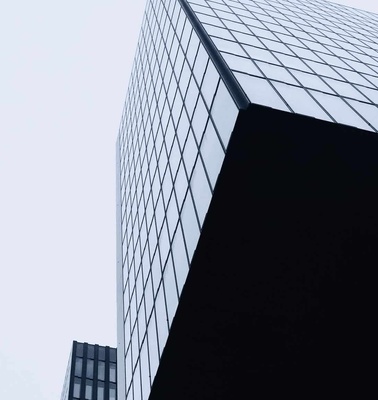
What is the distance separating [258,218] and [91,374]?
59717mm

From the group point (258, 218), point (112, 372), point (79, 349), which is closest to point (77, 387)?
point (112, 372)

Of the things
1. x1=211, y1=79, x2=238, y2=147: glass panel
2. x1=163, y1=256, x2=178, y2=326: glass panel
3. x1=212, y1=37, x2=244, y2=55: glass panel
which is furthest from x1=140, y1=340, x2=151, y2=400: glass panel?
x1=212, y1=37, x2=244, y2=55: glass panel

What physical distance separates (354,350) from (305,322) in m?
2.15

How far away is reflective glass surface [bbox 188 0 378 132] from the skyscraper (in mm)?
91

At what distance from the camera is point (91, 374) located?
6744 cm

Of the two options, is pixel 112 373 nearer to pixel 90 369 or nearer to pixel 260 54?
pixel 90 369

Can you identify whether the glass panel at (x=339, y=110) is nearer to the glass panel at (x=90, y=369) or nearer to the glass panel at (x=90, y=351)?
the glass panel at (x=90, y=369)

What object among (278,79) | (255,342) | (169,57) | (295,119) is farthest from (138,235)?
(295,119)

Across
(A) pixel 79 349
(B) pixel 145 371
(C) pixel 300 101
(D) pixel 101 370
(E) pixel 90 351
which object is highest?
(C) pixel 300 101

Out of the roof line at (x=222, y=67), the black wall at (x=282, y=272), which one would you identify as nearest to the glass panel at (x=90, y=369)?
the black wall at (x=282, y=272)

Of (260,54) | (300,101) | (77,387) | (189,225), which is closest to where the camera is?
(300,101)

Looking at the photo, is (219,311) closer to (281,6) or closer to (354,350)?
(354,350)

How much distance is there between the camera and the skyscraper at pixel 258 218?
1275cm

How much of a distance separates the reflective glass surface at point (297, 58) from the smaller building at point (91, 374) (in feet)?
167
